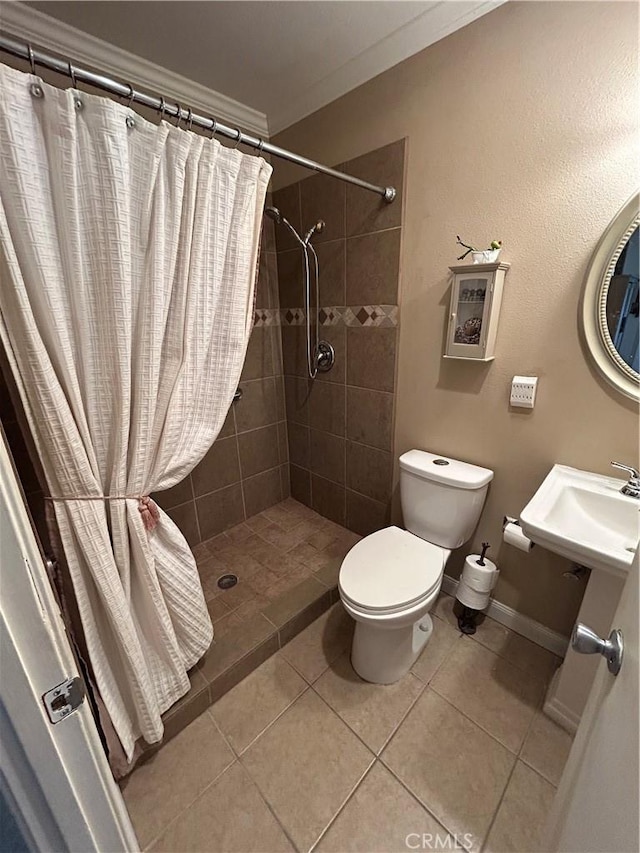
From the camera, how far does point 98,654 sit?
0.98 metres

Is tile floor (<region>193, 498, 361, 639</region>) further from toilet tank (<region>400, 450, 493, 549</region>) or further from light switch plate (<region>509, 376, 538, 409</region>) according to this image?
light switch plate (<region>509, 376, 538, 409</region>)

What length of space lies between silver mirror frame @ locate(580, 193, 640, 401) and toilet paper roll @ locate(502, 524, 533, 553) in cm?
55

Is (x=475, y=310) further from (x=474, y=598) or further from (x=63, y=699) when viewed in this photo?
(x=63, y=699)

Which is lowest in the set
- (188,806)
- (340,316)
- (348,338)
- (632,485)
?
(188,806)

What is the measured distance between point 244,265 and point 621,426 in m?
1.31

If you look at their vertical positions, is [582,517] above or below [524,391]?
below

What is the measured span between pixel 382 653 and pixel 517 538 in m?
0.66

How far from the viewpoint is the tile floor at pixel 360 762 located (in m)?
0.96

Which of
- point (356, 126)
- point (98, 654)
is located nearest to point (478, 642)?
point (98, 654)

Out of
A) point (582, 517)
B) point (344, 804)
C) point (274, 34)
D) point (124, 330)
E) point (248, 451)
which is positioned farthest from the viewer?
point (248, 451)

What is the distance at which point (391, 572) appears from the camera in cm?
129

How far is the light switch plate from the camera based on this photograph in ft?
4.09

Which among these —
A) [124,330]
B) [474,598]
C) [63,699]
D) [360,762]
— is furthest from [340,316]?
[360,762]

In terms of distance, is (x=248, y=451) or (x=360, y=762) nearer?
(x=360, y=762)
